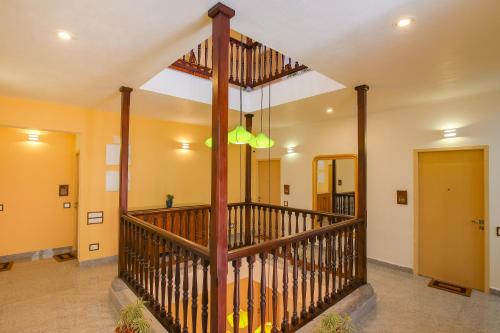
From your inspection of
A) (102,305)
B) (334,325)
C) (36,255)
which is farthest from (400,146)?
(36,255)

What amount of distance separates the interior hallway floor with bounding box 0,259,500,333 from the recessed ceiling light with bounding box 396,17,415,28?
114 inches

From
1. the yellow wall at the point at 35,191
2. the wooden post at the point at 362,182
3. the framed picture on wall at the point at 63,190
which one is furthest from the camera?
the framed picture on wall at the point at 63,190

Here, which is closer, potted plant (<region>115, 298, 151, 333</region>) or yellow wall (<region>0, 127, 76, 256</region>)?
potted plant (<region>115, 298, 151, 333</region>)

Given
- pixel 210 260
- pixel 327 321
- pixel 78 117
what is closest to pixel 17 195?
pixel 78 117

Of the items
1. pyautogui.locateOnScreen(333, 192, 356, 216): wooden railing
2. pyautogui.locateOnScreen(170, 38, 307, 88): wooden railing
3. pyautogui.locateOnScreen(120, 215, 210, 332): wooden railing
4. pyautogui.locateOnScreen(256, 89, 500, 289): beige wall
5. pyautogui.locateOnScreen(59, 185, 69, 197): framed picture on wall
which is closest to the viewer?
pyautogui.locateOnScreen(120, 215, 210, 332): wooden railing

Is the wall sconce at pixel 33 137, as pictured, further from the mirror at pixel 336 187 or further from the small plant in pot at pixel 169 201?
the mirror at pixel 336 187

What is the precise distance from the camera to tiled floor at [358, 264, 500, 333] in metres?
2.83

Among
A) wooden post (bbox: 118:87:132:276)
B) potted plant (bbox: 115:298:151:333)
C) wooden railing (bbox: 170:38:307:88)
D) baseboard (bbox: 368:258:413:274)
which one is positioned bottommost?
baseboard (bbox: 368:258:413:274)

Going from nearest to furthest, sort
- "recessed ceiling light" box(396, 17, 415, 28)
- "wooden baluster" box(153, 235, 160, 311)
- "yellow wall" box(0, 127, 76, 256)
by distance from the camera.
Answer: "recessed ceiling light" box(396, 17, 415, 28), "wooden baluster" box(153, 235, 160, 311), "yellow wall" box(0, 127, 76, 256)

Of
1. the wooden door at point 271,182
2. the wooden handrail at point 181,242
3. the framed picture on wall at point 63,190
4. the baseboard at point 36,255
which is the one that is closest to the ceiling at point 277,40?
the wooden handrail at point 181,242

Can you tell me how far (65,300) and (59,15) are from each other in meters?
3.24

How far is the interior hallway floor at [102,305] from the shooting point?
2.81m

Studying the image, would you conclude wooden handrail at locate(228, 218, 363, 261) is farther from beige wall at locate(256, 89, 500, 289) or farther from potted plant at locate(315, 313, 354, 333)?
beige wall at locate(256, 89, 500, 289)

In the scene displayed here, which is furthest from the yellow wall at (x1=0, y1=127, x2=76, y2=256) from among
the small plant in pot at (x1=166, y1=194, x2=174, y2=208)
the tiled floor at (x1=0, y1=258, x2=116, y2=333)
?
the small plant in pot at (x1=166, y1=194, x2=174, y2=208)
